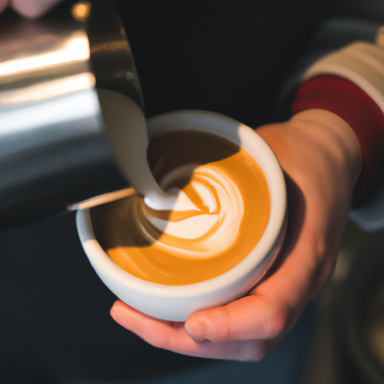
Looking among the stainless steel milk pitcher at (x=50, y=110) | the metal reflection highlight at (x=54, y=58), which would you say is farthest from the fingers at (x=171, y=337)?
the metal reflection highlight at (x=54, y=58)

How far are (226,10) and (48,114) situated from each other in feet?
1.59

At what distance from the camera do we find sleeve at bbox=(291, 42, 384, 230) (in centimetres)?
68

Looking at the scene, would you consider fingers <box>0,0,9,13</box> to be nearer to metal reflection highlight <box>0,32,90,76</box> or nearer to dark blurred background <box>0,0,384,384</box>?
metal reflection highlight <box>0,32,90,76</box>

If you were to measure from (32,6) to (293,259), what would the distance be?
1.35 feet

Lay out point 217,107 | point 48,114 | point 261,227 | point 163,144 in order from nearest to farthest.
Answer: point 48,114 → point 261,227 → point 163,144 → point 217,107

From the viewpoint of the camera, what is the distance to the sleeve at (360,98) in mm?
676

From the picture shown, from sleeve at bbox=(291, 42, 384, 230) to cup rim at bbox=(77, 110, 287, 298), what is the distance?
26 cm

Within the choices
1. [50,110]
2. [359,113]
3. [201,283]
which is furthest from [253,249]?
[359,113]

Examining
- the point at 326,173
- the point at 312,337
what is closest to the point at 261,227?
the point at 326,173

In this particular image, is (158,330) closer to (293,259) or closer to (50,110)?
(293,259)

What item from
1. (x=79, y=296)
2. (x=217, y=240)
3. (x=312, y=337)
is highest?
(x=217, y=240)

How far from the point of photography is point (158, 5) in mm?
618

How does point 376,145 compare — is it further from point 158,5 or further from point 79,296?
point 79,296

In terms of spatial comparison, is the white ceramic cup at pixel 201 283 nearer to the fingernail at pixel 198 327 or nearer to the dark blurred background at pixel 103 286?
the fingernail at pixel 198 327
